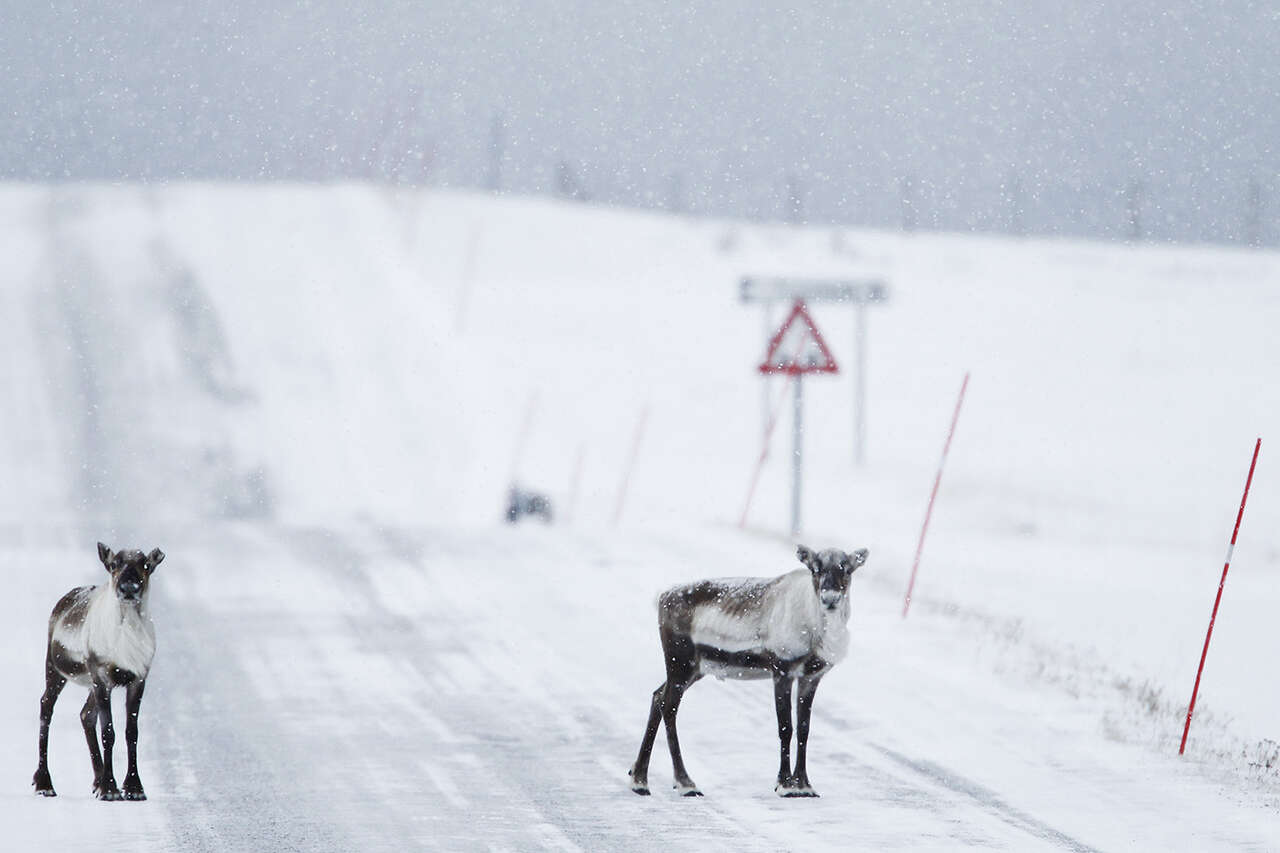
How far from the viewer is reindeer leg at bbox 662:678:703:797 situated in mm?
7988

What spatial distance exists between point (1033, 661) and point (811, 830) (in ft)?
16.7

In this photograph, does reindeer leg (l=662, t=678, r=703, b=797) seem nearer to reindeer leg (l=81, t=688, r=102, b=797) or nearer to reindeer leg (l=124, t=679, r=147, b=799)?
reindeer leg (l=124, t=679, r=147, b=799)

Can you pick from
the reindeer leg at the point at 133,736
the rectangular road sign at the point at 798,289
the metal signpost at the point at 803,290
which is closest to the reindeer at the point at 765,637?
the reindeer leg at the point at 133,736

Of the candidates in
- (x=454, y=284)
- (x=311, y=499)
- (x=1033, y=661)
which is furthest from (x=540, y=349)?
(x=1033, y=661)

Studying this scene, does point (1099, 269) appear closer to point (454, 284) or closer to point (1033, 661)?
point (454, 284)

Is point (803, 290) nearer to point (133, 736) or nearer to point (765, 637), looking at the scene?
point (765, 637)

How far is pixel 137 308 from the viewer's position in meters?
39.1

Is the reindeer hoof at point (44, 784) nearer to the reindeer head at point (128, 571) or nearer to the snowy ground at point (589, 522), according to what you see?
the snowy ground at point (589, 522)

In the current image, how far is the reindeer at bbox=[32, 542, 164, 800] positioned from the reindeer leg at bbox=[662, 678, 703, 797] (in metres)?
2.37

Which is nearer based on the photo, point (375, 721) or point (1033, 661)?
point (375, 721)

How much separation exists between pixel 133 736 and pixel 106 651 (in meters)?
0.45

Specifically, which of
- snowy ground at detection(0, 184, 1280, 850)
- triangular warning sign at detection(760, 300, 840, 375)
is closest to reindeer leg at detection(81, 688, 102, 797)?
snowy ground at detection(0, 184, 1280, 850)

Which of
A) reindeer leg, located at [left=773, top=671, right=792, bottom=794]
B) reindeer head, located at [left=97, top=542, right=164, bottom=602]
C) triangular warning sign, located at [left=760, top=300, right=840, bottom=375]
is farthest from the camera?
triangular warning sign, located at [left=760, top=300, right=840, bottom=375]

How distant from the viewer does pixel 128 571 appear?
7145mm
